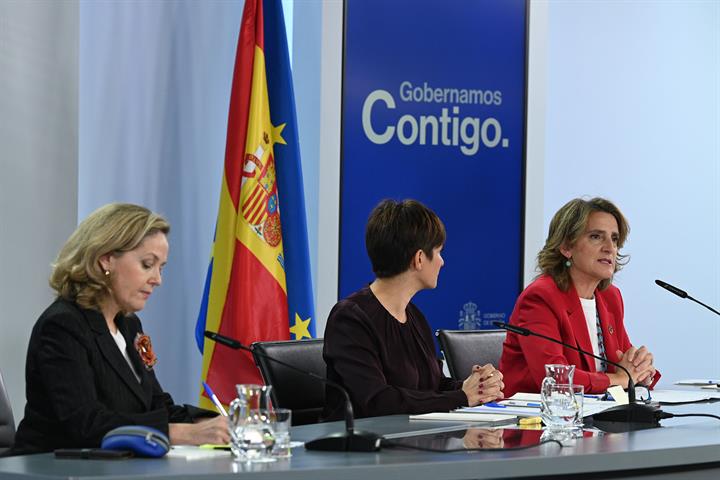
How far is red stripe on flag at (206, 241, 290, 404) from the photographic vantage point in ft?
14.5

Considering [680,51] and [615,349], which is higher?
[680,51]

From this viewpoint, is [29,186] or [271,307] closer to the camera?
[29,186]

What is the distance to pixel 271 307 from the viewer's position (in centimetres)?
455

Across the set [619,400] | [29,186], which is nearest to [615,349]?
[619,400]

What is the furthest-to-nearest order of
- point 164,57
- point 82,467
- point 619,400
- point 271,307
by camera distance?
point 164,57
point 271,307
point 619,400
point 82,467

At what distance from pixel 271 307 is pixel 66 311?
6.05 feet

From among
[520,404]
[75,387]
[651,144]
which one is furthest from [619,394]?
[651,144]

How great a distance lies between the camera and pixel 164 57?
4.88 meters

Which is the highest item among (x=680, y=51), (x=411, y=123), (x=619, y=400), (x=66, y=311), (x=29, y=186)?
(x=680, y=51)

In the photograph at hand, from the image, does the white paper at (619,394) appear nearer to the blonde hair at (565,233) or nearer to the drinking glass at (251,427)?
the blonde hair at (565,233)

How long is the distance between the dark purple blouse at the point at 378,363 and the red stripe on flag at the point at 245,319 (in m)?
1.09

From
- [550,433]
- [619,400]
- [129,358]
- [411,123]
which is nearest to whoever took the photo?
[550,433]

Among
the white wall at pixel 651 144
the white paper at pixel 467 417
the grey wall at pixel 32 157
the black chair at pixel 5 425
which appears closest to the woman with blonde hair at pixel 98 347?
the black chair at pixel 5 425

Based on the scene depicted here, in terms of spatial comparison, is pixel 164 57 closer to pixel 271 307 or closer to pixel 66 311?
pixel 271 307
